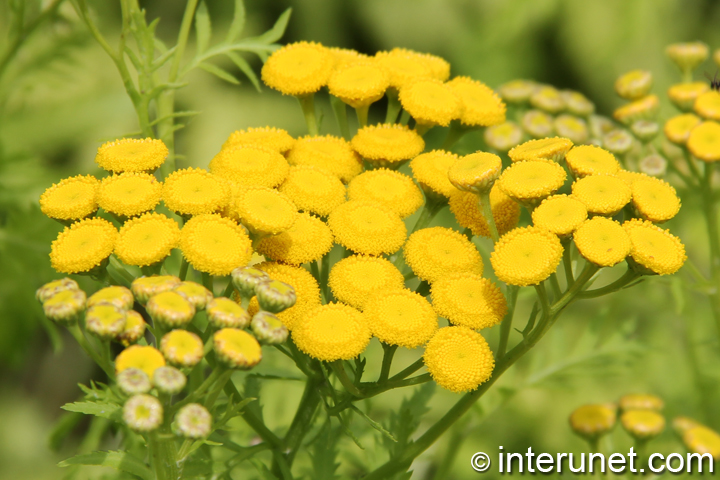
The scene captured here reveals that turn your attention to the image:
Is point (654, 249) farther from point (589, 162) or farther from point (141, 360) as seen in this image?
point (141, 360)

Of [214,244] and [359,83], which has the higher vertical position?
[359,83]

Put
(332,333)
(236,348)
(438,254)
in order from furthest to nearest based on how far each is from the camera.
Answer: (438,254) → (332,333) → (236,348)

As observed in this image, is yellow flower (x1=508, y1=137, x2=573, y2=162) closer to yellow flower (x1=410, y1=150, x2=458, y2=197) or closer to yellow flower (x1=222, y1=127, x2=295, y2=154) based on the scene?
yellow flower (x1=410, y1=150, x2=458, y2=197)

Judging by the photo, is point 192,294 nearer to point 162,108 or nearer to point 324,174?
point 324,174

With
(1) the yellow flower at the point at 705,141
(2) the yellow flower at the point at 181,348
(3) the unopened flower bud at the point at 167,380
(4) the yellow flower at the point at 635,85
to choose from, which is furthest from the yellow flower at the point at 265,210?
Result: (4) the yellow flower at the point at 635,85

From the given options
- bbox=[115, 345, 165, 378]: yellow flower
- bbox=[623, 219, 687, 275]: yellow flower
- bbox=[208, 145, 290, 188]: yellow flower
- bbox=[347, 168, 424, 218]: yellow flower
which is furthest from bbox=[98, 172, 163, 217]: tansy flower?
bbox=[623, 219, 687, 275]: yellow flower

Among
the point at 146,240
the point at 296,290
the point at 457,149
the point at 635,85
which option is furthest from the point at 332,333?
the point at 635,85

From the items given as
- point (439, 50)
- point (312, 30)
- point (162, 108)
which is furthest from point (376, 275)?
point (439, 50)
